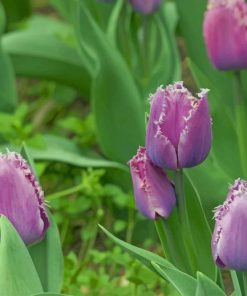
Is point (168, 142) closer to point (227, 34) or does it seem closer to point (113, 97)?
point (227, 34)

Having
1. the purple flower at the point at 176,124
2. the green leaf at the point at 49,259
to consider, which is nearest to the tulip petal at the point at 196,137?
the purple flower at the point at 176,124

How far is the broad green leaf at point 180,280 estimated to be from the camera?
1.27m

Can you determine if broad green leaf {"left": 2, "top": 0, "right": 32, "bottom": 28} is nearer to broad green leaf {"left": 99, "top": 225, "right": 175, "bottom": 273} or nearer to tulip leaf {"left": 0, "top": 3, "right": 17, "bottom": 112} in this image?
tulip leaf {"left": 0, "top": 3, "right": 17, "bottom": 112}

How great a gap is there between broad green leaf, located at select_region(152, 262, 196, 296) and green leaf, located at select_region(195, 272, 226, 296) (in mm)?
53

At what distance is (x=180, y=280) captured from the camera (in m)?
1.28

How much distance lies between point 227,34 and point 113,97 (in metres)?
0.57

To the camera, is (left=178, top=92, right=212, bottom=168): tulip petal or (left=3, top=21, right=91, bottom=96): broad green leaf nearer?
(left=178, top=92, right=212, bottom=168): tulip petal

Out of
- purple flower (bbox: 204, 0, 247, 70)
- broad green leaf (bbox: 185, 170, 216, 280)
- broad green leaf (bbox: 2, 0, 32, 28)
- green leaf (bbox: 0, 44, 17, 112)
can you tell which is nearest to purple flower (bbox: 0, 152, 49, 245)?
broad green leaf (bbox: 185, 170, 216, 280)

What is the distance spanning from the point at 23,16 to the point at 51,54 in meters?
0.72

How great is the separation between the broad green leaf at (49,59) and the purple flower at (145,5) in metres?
0.48

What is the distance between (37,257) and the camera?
1.41 metres

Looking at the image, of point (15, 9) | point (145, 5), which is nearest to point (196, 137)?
point (145, 5)

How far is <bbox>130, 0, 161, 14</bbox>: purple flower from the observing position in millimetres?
2062

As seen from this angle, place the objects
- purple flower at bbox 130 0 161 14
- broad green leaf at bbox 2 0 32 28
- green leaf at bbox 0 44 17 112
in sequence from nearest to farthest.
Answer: purple flower at bbox 130 0 161 14 → green leaf at bbox 0 44 17 112 → broad green leaf at bbox 2 0 32 28
